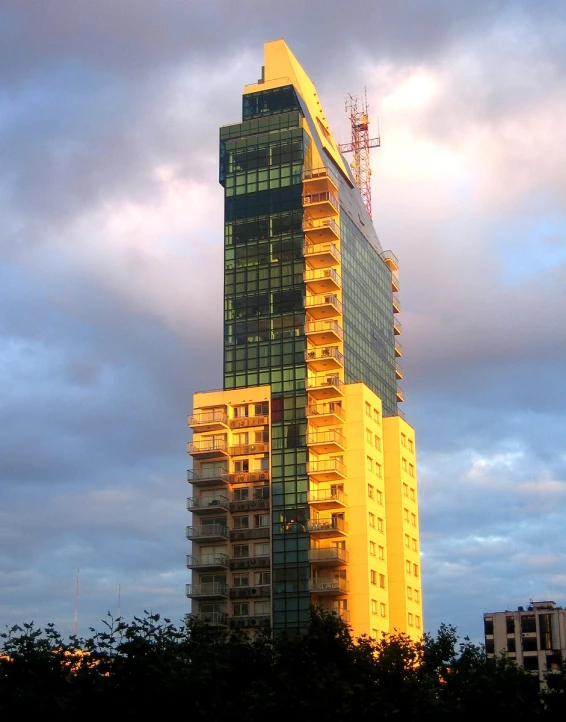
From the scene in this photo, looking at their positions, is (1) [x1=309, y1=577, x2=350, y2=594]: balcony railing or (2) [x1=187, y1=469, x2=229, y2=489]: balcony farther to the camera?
(2) [x1=187, y1=469, x2=229, y2=489]: balcony

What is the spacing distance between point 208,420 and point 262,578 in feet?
65.1

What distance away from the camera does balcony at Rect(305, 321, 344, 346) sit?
13238cm

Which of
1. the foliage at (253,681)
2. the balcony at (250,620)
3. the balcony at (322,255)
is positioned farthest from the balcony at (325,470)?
the foliage at (253,681)

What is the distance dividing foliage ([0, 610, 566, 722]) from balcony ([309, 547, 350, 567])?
46.6m

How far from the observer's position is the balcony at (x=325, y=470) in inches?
4980

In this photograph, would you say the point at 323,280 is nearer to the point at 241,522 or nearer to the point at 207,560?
the point at 241,522

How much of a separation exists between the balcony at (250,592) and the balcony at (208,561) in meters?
2.87

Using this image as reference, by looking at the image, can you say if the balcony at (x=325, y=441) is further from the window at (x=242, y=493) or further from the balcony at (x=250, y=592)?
the balcony at (x=250, y=592)

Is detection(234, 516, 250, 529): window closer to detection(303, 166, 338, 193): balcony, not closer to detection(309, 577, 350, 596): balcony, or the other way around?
detection(309, 577, 350, 596): balcony

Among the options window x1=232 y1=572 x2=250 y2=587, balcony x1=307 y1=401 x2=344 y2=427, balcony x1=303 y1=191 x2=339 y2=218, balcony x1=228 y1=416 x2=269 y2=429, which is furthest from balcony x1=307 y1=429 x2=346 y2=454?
balcony x1=303 y1=191 x2=339 y2=218

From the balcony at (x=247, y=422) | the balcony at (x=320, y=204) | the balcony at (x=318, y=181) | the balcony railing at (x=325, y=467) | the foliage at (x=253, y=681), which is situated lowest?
the foliage at (x=253, y=681)

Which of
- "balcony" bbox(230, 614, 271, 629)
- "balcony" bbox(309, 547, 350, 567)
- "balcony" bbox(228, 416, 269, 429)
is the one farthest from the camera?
"balcony" bbox(228, 416, 269, 429)

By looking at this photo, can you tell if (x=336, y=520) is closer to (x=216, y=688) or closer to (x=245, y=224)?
(x=245, y=224)

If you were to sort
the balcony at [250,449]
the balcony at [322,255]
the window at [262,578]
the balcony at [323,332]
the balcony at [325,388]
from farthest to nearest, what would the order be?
1. the balcony at [322,255]
2. the balcony at [323,332]
3. the balcony at [325,388]
4. the balcony at [250,449]
5. the window at [262,578]
